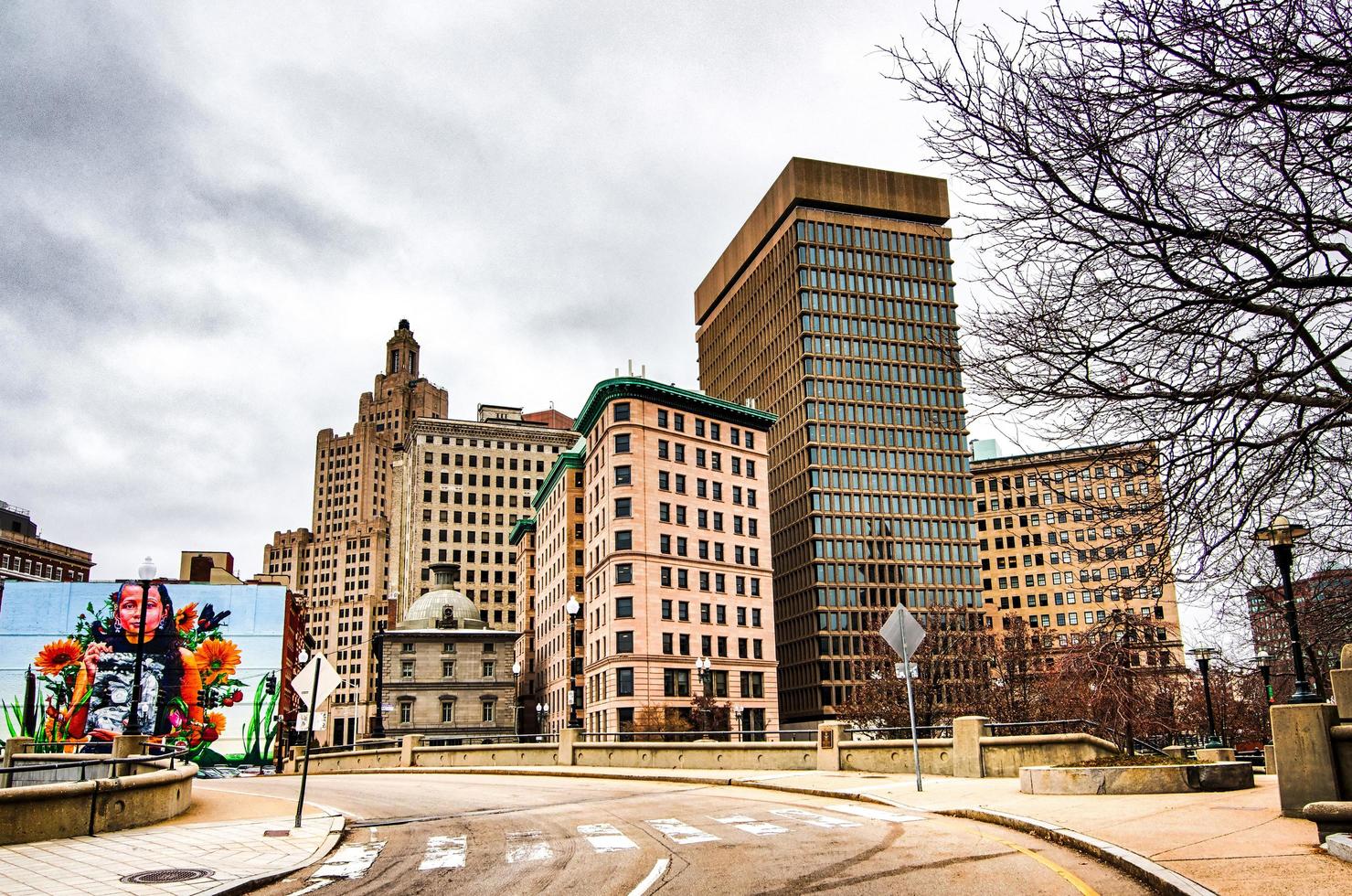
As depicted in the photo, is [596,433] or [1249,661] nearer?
[1249,661]

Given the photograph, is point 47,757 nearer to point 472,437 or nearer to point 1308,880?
point 1308,880

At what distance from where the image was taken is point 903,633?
19.5 m

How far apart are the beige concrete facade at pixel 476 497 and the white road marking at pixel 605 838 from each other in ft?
434

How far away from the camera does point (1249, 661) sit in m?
40.6

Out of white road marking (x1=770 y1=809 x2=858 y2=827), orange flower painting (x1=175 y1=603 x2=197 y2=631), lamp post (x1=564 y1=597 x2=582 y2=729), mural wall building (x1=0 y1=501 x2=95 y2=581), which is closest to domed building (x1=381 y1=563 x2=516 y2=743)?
lamp post (x1=564 y1=597 x2=582 y2=729)

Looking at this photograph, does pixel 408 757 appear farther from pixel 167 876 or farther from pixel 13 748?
pixel 167 876

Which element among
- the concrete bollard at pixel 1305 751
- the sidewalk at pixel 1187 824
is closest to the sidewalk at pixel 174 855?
the sidewalk at pixel 1187 824

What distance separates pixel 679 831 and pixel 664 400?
245ft

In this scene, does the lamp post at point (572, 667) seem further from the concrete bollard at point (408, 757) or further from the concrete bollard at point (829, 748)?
the concrete bollard at point (829, 748)

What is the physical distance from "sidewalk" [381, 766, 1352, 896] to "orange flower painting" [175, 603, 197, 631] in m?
65.3

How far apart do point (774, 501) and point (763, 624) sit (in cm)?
4144

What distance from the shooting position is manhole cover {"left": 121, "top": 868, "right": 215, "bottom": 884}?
1141 cm

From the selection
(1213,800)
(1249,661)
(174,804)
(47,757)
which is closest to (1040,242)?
(1213,800)

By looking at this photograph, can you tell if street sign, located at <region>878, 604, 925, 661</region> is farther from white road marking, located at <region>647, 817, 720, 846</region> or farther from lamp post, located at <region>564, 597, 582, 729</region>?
lamp post, located at <region>564, 597, 582, 729</region>
